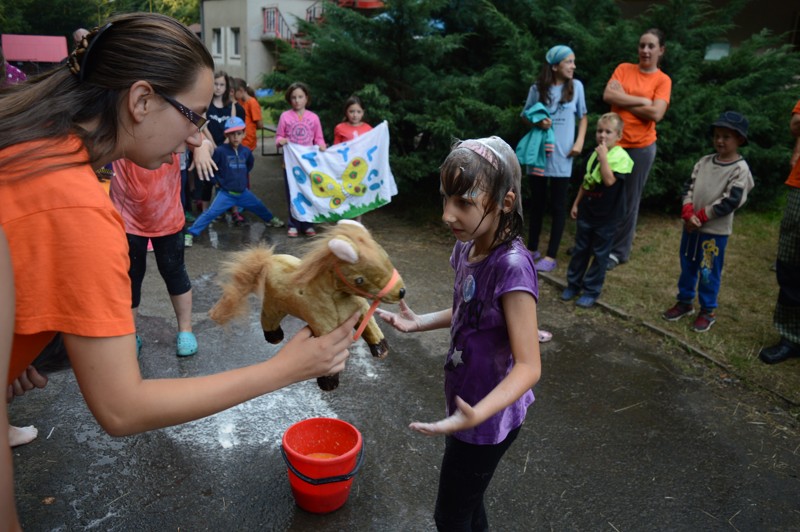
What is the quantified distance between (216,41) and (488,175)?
28.7 metres

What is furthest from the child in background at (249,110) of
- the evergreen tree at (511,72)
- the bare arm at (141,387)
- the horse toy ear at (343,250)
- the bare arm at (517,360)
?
the bare arm at (141,387)

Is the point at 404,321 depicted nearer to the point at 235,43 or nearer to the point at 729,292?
the point at 729,292

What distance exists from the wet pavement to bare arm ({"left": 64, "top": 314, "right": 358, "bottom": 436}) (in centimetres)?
87

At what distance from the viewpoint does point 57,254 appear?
1208 mm

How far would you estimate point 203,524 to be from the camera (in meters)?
2.69

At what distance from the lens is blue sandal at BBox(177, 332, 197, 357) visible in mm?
4148

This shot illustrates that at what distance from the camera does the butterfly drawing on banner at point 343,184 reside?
7.28 metres

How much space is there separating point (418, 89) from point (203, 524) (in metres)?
6.53

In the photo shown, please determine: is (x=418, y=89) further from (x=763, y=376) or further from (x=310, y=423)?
(x=310, y=423)

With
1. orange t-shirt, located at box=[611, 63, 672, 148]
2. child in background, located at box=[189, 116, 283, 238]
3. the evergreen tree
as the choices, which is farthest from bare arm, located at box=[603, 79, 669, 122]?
child in background, located at box=[189, 116, 283, 238]

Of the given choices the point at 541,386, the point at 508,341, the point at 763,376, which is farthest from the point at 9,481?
the point at 763,376

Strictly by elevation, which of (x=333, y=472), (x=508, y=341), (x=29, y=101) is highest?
(x=29, y=101)

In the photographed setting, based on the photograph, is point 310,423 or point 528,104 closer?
point 310,423

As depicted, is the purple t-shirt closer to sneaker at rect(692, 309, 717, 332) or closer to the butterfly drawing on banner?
sneaker at rect(692, 309, 717, 332)
